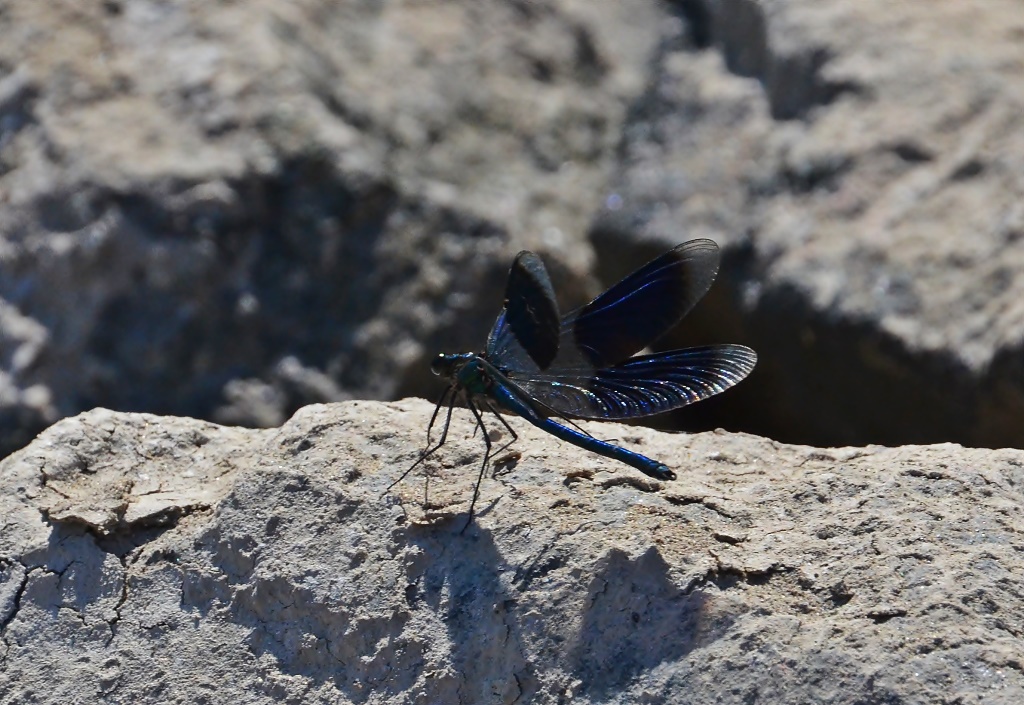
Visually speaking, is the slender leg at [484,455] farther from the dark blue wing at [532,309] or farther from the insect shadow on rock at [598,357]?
the dark blue wing at [532,309]

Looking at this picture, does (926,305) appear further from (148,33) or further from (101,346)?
(148,33)

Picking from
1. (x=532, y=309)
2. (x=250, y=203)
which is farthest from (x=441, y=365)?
(x=250, y=203)

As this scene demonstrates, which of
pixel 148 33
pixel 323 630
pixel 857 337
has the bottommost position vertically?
pixel 323 630

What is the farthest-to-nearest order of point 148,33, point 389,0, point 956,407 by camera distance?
point 389,0 < point 148,33 < point 956,407

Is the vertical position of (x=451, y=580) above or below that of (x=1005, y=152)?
below

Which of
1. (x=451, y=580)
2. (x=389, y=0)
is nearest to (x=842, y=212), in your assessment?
(x=389, y=0)

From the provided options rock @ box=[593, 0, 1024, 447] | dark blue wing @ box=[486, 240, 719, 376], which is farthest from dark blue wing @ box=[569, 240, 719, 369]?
rock @ box=[593, 0, 1024, 447]

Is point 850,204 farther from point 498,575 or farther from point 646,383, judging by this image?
point 498,575
